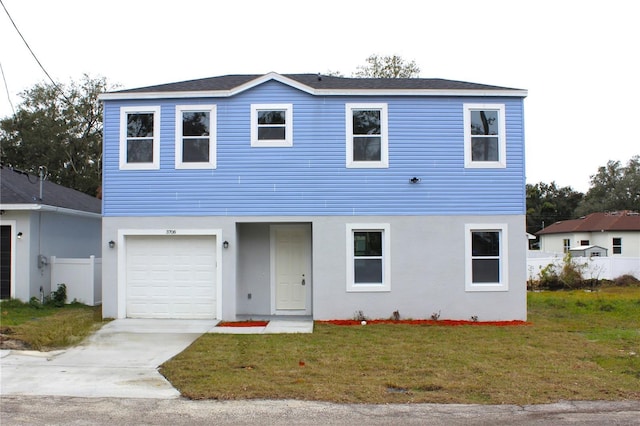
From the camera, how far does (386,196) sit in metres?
13.8

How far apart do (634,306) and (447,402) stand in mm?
13460

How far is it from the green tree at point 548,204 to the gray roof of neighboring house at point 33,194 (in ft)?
154

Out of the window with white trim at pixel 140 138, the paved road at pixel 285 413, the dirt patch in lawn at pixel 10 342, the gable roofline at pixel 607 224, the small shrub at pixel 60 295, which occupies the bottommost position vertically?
the paved road at pixel 285 413

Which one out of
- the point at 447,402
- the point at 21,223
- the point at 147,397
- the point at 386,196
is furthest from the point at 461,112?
the point at 21,223

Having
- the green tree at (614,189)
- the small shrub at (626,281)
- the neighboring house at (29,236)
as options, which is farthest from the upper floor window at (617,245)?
the neighboring house at (29,236)

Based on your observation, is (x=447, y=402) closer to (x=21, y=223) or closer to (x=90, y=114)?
(x=21, y=223)

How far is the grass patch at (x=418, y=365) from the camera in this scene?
7359 mm

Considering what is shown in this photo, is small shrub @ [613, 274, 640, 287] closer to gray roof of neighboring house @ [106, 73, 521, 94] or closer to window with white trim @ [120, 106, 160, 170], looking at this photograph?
gray roof of neighboring house @ [106, 73, 521, 94]

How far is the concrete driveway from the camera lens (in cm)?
752

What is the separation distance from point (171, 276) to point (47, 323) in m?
2.95

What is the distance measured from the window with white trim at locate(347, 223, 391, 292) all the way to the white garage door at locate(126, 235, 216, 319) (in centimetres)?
345

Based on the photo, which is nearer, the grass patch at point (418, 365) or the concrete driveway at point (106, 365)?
the grass patch at point (418, 365)

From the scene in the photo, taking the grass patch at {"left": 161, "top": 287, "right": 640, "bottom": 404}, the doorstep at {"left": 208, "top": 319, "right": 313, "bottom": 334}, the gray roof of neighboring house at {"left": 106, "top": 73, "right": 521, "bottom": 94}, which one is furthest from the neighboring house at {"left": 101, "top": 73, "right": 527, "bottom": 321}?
the grass patch at {"left": 161, "top": 287, "right": 640, "bottom": 404}

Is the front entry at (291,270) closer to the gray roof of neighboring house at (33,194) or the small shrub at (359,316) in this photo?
the small shrub at (359,316)
